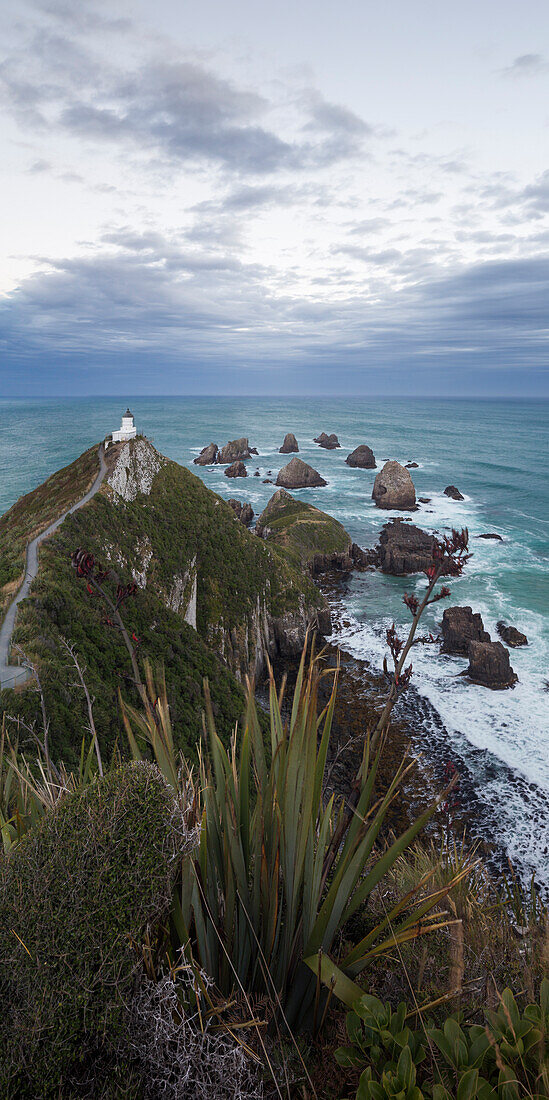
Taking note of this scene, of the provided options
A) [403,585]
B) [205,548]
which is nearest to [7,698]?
[205,548]

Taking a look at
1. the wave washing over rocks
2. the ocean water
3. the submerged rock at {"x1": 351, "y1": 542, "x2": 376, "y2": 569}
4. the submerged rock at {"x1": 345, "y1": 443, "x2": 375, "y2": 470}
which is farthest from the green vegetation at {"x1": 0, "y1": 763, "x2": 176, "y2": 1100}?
the submerged rock at {"x1": 345, "y1": 443, "x2": 375, "y2": 470}

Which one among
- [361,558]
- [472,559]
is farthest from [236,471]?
[472,559]

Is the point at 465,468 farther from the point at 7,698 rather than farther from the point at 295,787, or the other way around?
the point at 295,787

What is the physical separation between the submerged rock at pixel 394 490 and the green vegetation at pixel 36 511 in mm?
33934

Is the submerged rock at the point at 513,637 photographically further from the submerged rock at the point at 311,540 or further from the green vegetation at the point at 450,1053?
the green vegetation at the point at 450,1053

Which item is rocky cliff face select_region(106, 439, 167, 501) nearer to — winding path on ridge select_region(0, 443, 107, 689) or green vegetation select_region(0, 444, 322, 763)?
green vegetation select_region(0, 444, 322, 763)

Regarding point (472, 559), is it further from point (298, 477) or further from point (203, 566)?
point (298, 477)

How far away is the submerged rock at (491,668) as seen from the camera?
22850 mm

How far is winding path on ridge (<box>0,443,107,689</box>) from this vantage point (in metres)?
12.1

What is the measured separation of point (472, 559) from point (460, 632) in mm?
14422

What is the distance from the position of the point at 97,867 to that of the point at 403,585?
34789 mm

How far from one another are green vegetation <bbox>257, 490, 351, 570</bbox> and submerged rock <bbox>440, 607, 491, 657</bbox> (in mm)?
10577

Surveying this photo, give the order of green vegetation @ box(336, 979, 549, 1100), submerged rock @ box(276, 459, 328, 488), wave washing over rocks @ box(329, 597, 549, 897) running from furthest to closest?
submerged rock @ box(276, 459, 328, 488)
wave washing over rocks @ box(329, 597, 549, 897)
green vegetation @ box(336, 979, 549, 1100)

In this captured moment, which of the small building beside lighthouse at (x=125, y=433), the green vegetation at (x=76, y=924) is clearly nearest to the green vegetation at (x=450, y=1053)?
the green vegetation at (x=76, y=924)
